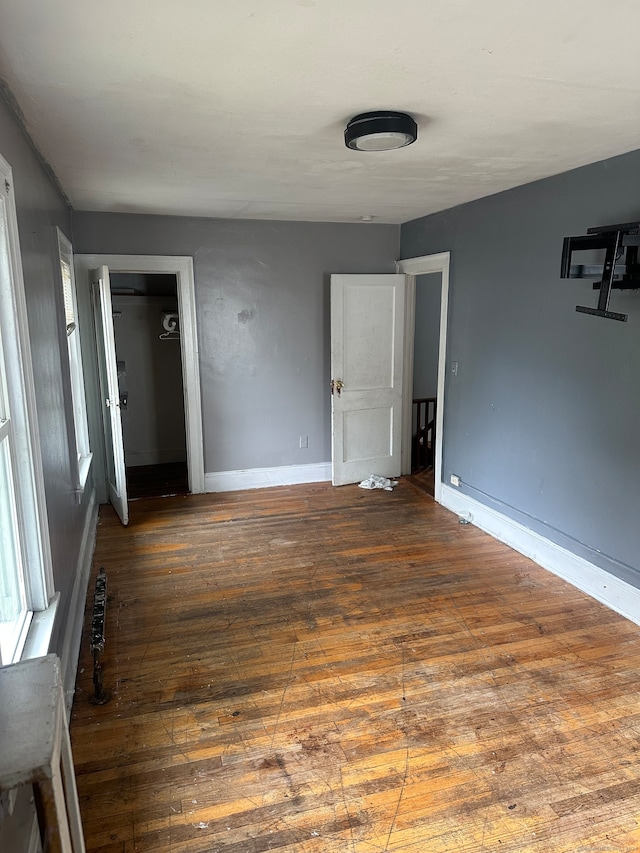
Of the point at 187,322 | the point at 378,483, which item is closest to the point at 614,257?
the point at 378,483

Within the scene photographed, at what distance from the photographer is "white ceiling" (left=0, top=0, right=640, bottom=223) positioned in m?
1.52

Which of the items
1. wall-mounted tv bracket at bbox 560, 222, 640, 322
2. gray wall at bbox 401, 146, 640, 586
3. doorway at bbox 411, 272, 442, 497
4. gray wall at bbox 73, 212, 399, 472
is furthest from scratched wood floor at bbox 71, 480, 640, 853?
doorway at bbox 411, 272, 442, 497

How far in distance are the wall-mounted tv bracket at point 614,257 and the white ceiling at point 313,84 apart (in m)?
0.42

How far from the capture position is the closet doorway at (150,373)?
6.01 metres

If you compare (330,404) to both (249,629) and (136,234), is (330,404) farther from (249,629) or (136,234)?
(249,629)

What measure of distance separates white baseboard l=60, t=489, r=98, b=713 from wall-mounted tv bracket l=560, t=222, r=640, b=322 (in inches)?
115

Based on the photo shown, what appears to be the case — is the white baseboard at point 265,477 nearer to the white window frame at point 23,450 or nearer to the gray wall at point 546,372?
the gray wall at point 546,372

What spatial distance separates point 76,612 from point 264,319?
3.09m

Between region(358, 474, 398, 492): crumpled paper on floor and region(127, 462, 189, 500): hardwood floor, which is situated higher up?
region(358, 474, 398, 492): crumpled paper on floor

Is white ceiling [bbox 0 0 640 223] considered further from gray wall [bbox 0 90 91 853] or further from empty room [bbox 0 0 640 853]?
gray wall [bbox 0 90 91 853]

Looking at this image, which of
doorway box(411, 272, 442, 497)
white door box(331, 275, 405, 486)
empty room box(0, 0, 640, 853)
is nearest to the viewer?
empty room box(0, 0, 640, 853)

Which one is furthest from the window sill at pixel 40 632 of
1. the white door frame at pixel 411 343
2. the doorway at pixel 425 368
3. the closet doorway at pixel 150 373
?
the doorway at pixel 425 368

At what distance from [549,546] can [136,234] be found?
13.1 ft

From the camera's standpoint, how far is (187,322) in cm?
495
